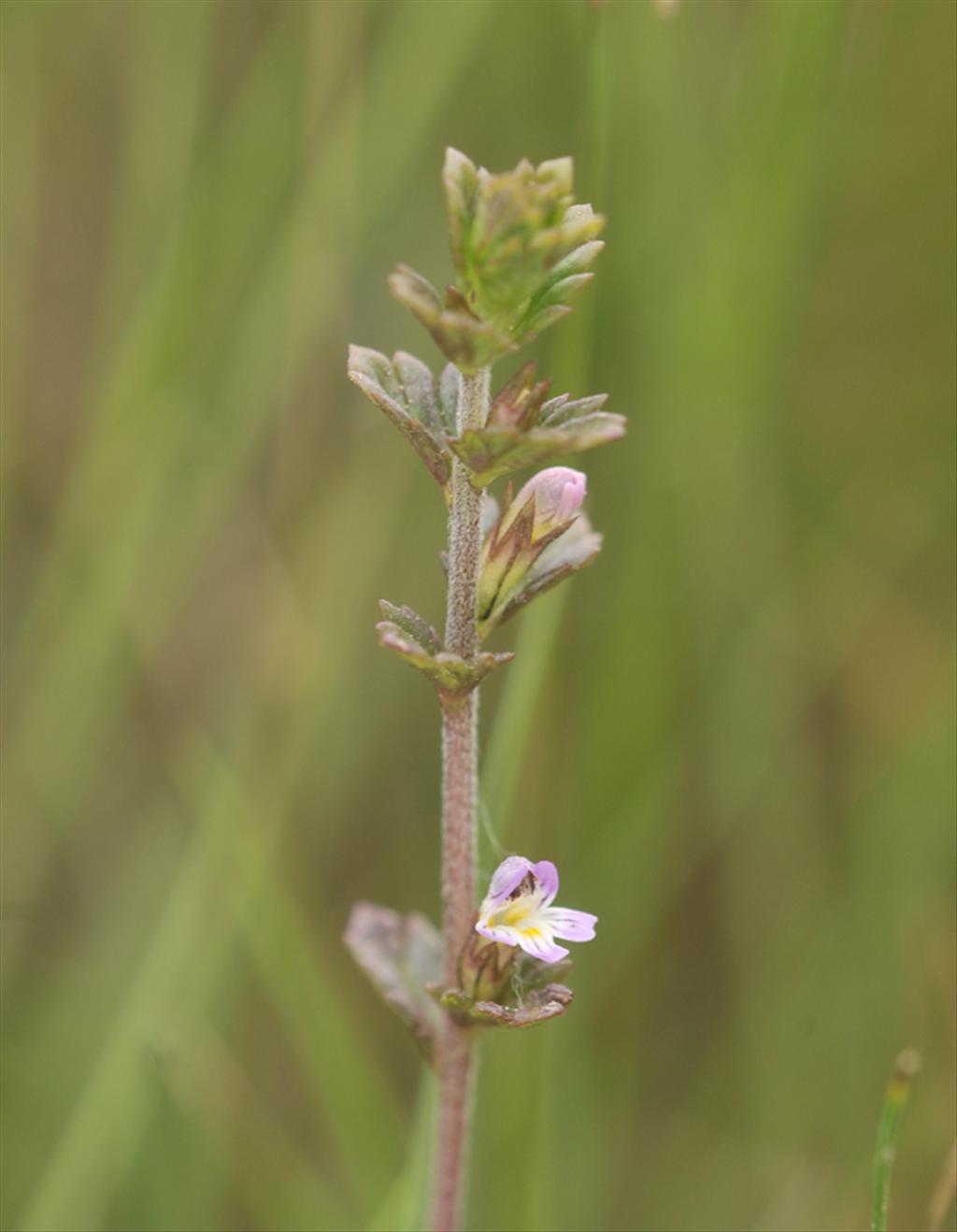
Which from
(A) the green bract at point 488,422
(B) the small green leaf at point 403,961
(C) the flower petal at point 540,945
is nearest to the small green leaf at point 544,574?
(A) the green bract at point 488,422

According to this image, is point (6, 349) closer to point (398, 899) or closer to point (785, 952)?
point (398, 899)

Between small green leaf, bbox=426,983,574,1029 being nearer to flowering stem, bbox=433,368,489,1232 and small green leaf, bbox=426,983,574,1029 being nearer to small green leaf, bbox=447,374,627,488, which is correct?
flowering stem, bbox=433,368,489,1232

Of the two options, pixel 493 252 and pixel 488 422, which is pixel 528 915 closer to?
pixel 488 422

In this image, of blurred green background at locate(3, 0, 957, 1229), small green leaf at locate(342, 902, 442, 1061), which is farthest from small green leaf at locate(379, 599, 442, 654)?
blurred green background at locate(3, 0, 957, 1229)

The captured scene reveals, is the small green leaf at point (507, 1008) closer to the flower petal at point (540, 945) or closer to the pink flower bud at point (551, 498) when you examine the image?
the flower petal at point (540, 945)

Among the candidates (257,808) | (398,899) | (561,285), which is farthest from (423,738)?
(561,285)

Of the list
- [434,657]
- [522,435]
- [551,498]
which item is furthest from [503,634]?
[522,435]

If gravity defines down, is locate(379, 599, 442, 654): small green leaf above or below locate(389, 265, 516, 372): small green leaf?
below

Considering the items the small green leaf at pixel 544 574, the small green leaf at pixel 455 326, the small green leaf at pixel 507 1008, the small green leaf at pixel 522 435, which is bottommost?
the small green leaf at pixel 507 1008
